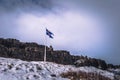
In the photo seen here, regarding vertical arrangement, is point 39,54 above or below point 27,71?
above

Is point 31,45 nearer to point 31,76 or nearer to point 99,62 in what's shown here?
point 99,62

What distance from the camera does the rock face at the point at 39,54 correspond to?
67.9 meters

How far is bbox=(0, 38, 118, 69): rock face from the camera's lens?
67.9 meters

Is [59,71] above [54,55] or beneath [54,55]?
beneath

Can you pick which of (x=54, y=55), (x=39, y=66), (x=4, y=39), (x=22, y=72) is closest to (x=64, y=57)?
(x=54, y=55)

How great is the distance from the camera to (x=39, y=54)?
242 feet

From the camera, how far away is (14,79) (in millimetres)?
30672

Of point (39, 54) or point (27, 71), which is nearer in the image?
point (27, 71)

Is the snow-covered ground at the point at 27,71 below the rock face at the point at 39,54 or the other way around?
below

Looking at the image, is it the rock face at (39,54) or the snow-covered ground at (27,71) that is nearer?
the snow-covered ground at (27,71)

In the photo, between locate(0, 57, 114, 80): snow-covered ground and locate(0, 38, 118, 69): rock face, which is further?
locate(0, 38, 118, 69): rock face

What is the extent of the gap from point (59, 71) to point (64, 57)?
4009 centimetres

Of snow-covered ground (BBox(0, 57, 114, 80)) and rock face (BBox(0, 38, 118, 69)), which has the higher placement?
rock face (BBox(0, 38, 118, 69))

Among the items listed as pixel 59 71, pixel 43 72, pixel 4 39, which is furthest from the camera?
pixel 4 39
